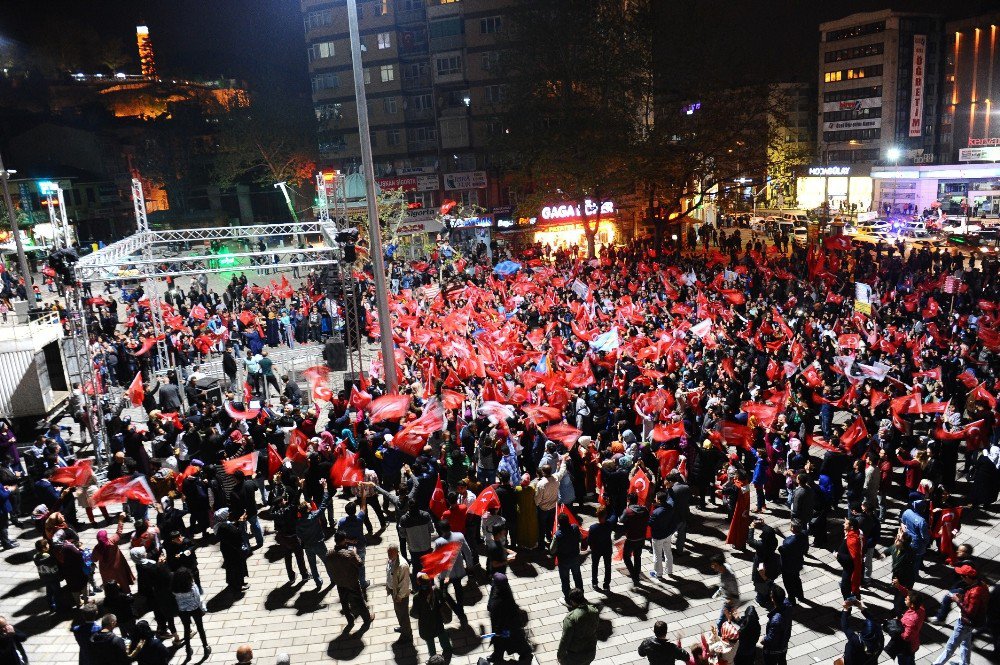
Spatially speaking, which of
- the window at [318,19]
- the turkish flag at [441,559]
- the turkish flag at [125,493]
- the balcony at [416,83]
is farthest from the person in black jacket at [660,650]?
the window at [318,19]

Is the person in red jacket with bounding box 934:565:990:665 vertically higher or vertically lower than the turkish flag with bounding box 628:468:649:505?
lower

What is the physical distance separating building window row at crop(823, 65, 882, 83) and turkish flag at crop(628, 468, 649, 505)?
81872mm

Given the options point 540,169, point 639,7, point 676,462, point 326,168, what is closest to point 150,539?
point 676,462

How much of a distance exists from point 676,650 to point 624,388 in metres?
8.33

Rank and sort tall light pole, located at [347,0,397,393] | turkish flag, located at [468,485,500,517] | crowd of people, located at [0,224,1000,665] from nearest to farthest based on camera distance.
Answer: crowd of people, located at [0,224,1000,665] < turkish flag, located at [468,485,500,517] < tall light pole, located at [347,0,397,393]

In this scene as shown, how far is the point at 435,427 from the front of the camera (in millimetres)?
12078

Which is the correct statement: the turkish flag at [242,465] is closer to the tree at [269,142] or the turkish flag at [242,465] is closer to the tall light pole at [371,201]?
the tall light pole at [371,201]

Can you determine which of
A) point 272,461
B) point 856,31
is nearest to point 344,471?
point 272,461

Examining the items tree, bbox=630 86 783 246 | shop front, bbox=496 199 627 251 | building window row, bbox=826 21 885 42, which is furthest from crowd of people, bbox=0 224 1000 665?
building window row, bbox=826 21 885 42

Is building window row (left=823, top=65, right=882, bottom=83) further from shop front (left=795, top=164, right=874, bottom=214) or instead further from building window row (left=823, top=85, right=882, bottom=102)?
shop front (left=795, top=164, right=874, bottom=214)

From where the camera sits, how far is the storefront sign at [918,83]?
70.4 metres

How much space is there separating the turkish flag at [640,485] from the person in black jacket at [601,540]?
39.8 inches

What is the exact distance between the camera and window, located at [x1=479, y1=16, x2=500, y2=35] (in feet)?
168

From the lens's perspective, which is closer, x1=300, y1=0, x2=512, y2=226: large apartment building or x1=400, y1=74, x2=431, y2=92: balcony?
x1=300, y1=0, x2=512, y2=226: large apartment building
